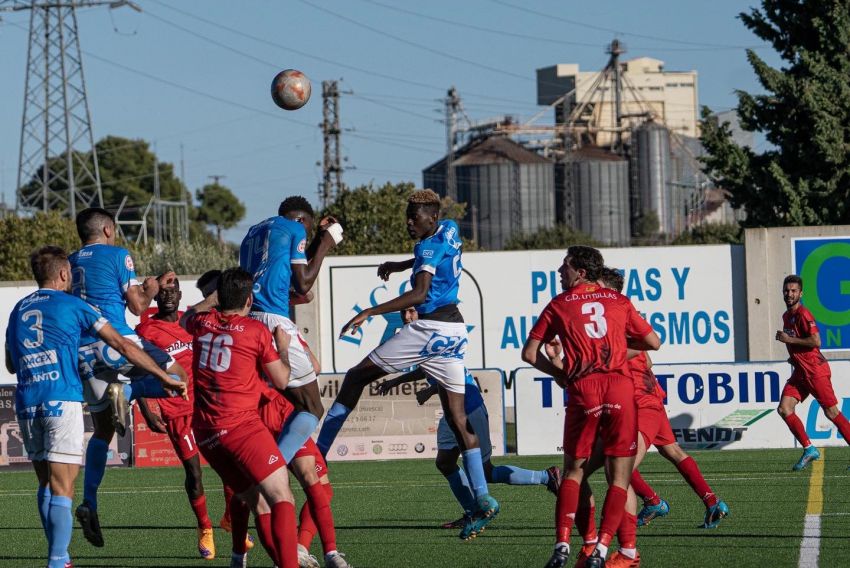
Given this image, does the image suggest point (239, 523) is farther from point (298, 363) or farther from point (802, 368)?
point (802, 368)

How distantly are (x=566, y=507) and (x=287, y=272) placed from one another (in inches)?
97.9

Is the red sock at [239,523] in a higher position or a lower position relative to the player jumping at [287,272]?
lower

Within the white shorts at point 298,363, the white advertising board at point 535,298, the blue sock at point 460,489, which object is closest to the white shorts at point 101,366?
the white shorts at point 298,363

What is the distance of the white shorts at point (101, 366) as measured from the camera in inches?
374

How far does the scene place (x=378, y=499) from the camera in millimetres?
13016

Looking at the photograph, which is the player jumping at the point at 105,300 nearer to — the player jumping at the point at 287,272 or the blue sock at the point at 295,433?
the player jumping at the point at 287,272

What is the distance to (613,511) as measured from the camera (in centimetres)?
782

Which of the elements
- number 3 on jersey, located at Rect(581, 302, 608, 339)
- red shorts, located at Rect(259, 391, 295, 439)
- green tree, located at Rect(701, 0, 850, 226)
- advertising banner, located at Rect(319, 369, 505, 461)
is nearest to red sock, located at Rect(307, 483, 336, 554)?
red shorts, located at Rect(259, 391, 295, 439)

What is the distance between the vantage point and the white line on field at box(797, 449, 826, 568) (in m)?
8.47

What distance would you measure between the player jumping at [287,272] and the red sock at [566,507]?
5.39ft

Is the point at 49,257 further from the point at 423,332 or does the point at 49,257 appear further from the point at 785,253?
the point at 785,253

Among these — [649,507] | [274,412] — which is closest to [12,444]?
[274,412]

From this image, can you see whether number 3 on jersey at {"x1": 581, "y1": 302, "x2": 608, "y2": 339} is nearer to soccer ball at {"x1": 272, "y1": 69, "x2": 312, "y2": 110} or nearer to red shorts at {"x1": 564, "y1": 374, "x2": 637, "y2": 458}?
red shorts at {"x1": 564, "y1": 374, "x2": 637, "y2": 458}

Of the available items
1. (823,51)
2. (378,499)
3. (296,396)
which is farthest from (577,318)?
(823,51)
